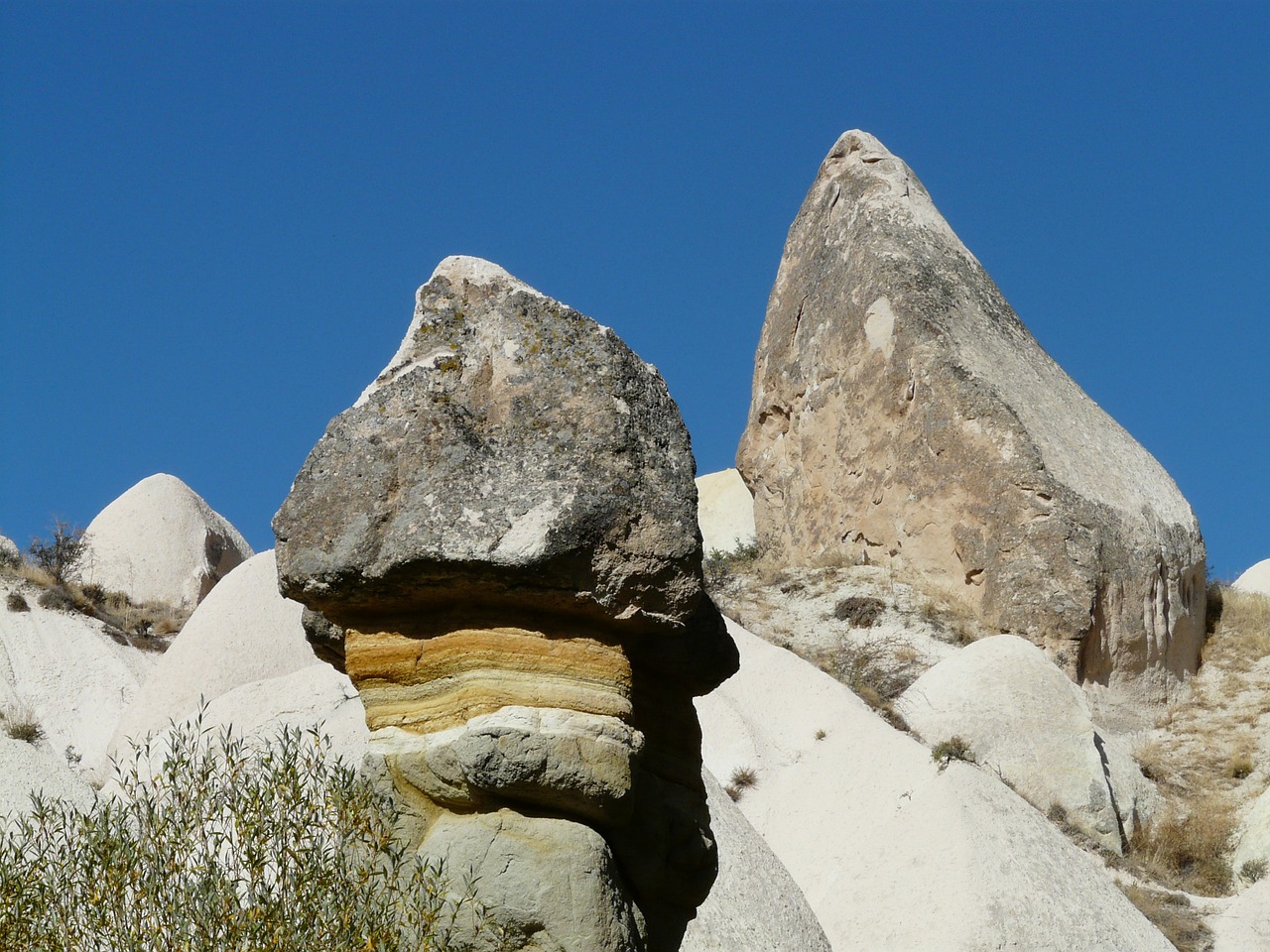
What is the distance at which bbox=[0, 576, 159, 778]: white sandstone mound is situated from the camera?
13211 mm

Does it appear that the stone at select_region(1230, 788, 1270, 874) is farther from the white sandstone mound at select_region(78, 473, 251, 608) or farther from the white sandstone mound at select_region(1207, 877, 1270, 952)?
the white sandstone mound at select_region(78, 473, 251, 608)

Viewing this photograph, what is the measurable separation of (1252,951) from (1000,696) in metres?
2.46

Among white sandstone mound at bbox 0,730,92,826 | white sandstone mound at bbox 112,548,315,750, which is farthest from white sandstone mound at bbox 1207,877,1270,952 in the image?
white sandstone mound at bbox 0,730,92,826

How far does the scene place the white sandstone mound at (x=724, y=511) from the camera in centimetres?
2603

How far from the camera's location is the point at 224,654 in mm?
11258

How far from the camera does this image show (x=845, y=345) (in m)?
16.3

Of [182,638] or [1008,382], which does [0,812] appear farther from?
[1008,382]

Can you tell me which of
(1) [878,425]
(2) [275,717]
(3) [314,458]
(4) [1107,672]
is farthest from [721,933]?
(1) [878,425]

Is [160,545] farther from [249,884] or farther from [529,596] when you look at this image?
[529,596]

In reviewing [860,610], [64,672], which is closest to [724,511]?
[860,610]

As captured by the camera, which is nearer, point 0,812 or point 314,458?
point 314,458

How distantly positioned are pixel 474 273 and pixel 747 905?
3470 mm

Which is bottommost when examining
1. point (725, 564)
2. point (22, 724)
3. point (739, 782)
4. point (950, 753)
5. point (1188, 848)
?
point (739, 782)

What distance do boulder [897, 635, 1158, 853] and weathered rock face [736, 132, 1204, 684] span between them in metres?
2.37
